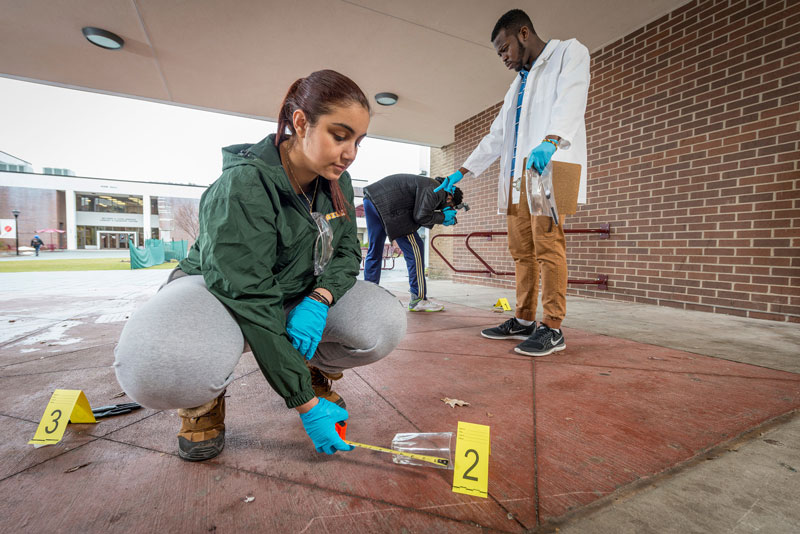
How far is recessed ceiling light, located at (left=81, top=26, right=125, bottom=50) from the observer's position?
3898 mm

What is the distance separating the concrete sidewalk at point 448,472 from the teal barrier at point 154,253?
9.47m

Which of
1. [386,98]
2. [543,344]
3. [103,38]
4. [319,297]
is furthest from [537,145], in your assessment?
[103,38]

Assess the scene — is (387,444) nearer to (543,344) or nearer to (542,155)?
(543,344)

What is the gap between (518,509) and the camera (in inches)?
29.3

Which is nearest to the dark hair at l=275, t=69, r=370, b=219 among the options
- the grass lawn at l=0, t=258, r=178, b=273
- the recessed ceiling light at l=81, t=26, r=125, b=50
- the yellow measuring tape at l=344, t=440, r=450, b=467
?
the yellow measuring tape at l=344, t=440, r=450, b=467

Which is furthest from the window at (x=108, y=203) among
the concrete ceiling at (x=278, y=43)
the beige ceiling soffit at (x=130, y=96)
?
the concrete ceiling at (x=278, y=43)

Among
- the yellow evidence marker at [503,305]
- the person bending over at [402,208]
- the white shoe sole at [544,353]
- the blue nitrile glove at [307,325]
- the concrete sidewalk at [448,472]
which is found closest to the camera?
the concrete sidewalk at [448,472]

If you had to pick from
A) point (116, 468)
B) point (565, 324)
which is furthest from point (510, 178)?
point (116, 468)

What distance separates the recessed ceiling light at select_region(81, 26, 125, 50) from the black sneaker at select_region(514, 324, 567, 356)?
216 inches

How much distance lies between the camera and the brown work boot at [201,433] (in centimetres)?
93

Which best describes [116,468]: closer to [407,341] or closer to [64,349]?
[407,341]

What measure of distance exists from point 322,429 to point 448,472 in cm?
34

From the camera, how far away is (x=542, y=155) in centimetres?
171

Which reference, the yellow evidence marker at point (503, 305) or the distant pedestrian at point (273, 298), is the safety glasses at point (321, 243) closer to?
the distant pedestrian at point (273, 298)
